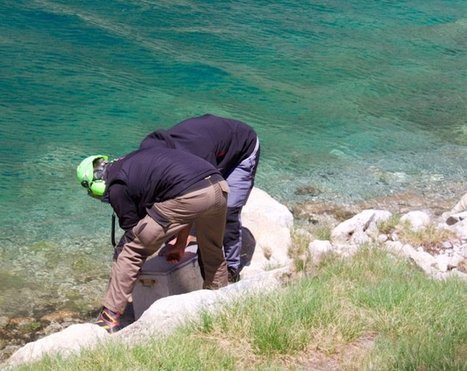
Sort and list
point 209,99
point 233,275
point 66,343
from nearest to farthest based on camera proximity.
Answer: point 66,343
point 233,275
point 209,99

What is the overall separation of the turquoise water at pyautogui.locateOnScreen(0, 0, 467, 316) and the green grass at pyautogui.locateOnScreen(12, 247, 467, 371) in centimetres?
278

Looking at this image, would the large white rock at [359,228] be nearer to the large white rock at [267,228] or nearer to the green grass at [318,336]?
the large white rock at [267,228]

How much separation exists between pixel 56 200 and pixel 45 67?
495cm

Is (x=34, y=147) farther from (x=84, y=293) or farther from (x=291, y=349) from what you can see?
(x=291, y=349)

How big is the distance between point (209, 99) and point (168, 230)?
725 centimetres

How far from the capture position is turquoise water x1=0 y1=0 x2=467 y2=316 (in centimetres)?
865

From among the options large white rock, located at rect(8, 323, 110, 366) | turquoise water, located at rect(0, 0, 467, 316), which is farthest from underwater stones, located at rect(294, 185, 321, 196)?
large white rock, located at rect(8, 323, 110, 366)

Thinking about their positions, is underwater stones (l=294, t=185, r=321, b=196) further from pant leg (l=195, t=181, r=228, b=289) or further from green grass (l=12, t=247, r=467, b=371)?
green grass (l=12, t=247, r=467, b=371)

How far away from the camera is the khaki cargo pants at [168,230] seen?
5.62m

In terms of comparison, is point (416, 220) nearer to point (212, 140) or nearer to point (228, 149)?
Result: point (228, 149)

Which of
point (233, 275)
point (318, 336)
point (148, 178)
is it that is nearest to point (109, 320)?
point (148, 178)

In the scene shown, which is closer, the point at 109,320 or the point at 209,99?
the point at 109,320

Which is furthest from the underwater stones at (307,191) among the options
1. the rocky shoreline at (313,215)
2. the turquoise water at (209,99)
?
the rocky shoreline at (313,215)

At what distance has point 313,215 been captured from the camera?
358 inches
